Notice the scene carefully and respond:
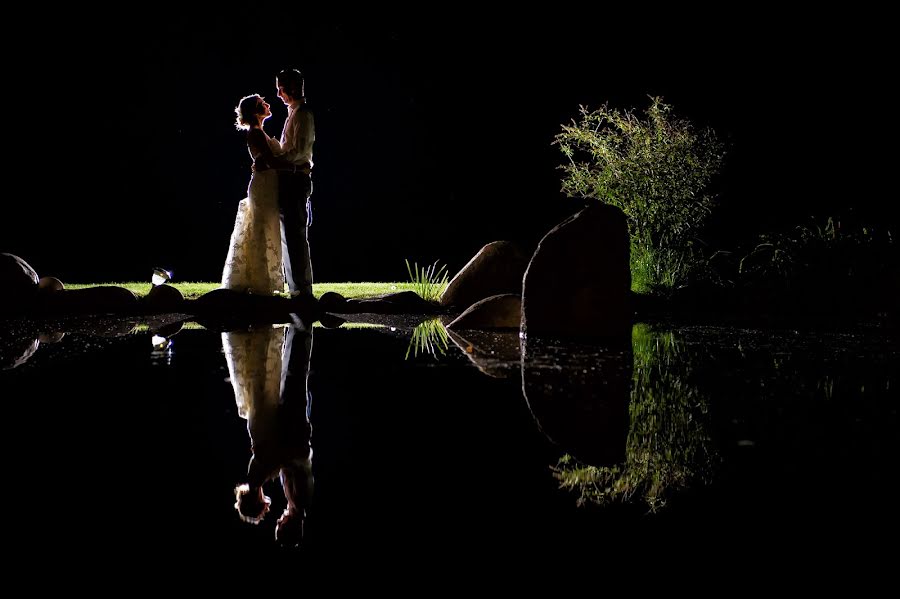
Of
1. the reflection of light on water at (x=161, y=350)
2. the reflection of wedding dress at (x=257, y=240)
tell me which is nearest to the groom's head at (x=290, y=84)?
the reflection of wedding dress at (x=257, y=240)

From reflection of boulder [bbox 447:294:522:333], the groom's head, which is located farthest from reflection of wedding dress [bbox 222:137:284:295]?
reflection of boulder [bbox 447:294:522:333]

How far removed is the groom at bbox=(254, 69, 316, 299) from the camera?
7789 mm

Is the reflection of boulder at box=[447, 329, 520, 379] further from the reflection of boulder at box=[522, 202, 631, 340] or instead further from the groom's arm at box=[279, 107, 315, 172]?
the groom's arm at box=[279, 107, 315, 172]

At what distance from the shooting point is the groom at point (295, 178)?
25.6 feet

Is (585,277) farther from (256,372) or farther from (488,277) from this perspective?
(488,277)

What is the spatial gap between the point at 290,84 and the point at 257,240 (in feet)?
5.01

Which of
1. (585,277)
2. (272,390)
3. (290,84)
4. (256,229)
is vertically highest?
(290,84)

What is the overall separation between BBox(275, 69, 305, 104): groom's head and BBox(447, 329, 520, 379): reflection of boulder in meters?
2.95

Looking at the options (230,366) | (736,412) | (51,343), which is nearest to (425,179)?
(51,343)

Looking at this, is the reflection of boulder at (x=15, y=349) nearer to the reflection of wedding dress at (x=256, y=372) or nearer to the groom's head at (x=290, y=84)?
the reflection of wedding dress at (x=256, y=372)

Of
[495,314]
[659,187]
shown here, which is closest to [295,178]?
[495,314]

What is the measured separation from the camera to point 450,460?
2246mm

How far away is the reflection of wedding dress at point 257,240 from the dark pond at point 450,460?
3.66 metres

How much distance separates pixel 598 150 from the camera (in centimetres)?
936
